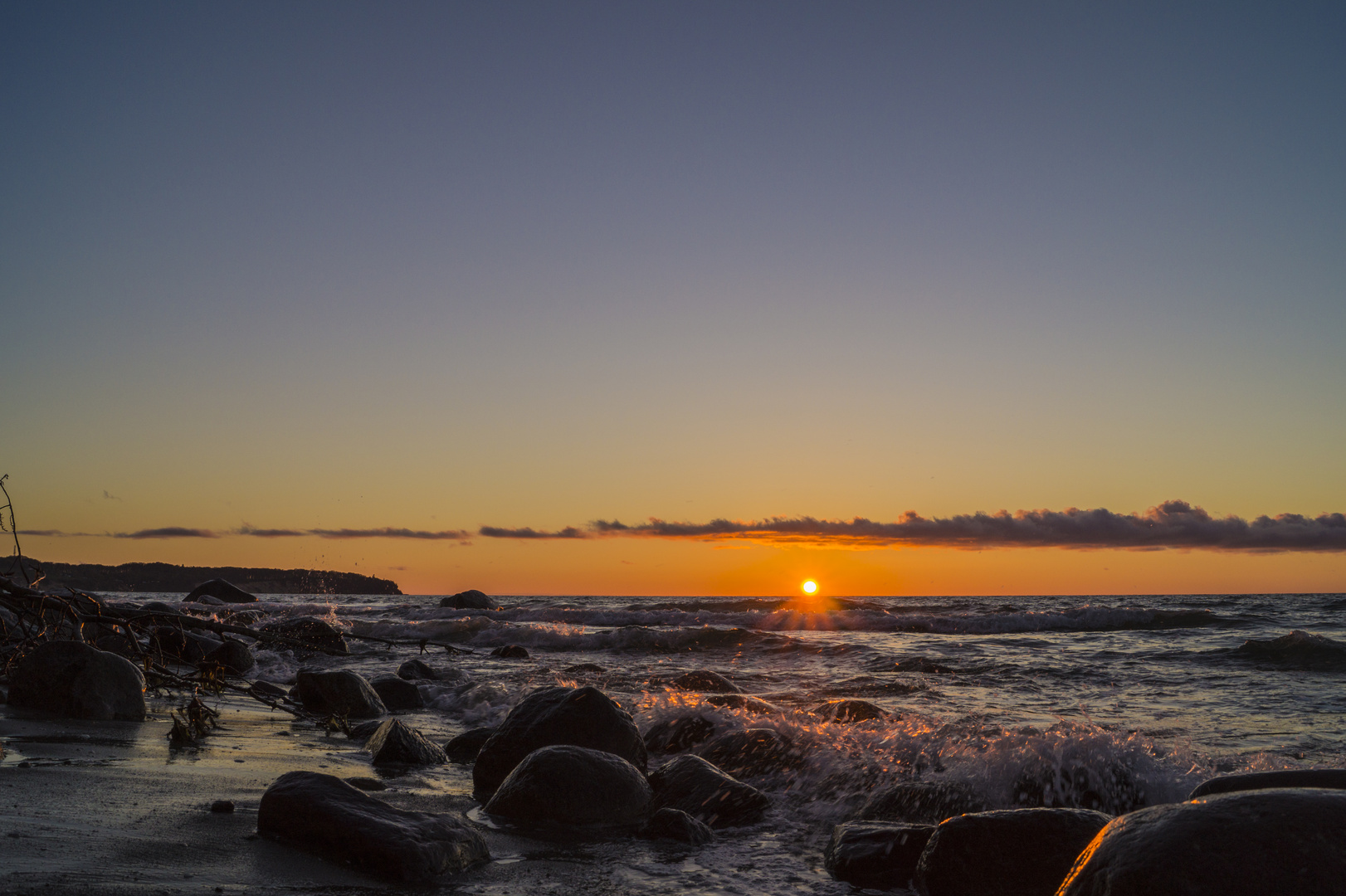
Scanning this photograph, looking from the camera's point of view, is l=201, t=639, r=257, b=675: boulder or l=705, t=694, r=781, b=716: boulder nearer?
l=705, t=694, r=781, b=716: boulder

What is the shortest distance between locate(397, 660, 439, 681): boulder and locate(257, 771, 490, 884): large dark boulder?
8036mm

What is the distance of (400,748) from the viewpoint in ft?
19.6

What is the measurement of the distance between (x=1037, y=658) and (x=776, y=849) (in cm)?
1086

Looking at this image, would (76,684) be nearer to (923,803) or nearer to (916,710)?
(923,803)

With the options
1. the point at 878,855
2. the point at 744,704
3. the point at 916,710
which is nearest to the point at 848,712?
the point at 744,704

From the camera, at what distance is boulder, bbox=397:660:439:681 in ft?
37.6

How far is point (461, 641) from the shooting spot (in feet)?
70.3

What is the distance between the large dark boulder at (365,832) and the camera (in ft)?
10.6

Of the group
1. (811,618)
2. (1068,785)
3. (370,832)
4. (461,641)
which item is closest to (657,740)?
(1068,785)

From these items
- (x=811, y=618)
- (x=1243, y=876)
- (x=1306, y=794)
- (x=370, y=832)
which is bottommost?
(x=811, y=618)

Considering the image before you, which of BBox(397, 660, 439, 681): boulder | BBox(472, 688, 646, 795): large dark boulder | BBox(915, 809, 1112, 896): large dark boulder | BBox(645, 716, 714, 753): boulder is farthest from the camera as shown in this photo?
BBox(397, 660, 439, 681): boulder

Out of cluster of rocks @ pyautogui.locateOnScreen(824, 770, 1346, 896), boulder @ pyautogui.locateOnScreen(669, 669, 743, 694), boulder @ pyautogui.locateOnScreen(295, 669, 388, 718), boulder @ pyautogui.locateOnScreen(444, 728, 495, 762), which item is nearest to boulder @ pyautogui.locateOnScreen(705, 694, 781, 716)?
boulder @ pyautogui.locateOnScreen(669, 669, 743, 694)

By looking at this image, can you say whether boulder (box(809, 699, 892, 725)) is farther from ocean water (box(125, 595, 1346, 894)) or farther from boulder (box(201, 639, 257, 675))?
boulder (box(201, 639, 257, 675))

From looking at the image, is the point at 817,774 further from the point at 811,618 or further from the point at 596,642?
the point at 811,618
